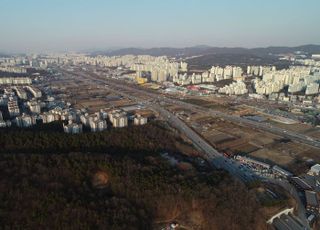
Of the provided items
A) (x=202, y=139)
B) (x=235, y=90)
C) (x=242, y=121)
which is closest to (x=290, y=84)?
(x=235, y=90)

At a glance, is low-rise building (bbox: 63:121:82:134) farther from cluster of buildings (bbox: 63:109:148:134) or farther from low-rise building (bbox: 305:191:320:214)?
low-rise building (bbox: 305:191:320:214)

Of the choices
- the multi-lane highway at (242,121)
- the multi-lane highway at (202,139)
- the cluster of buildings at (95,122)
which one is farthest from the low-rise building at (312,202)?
the cluster of buildings at (95,122)

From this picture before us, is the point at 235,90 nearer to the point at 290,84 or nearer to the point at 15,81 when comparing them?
the point at 290,84

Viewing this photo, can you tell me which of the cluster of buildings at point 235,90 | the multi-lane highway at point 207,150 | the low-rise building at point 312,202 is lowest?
the low-rise building at point 312,202

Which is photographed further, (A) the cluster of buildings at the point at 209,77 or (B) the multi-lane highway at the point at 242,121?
(A) the cluster of buildings at the point at 209,77

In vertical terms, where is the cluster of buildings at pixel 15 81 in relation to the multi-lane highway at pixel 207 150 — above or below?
above

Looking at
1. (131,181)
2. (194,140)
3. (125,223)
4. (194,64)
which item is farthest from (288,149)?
(194,64)

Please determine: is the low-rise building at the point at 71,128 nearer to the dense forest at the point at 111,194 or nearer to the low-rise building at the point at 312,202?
the dense forest at the point at 111,194

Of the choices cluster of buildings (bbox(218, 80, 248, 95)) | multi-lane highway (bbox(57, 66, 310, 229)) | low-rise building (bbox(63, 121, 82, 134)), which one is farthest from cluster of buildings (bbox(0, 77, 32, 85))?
cluster of buildings (bbox(218, 80, 248, 95))
